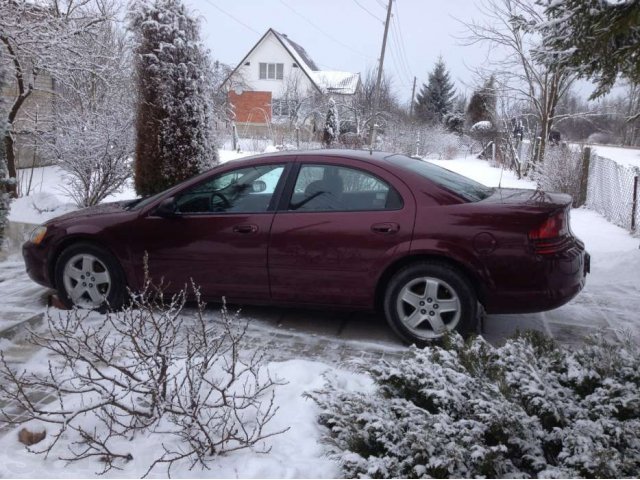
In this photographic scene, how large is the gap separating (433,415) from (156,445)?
1.37 metres

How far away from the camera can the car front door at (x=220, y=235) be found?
184 inches

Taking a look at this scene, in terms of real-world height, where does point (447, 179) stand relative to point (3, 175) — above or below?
above

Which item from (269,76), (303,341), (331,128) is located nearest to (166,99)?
(303,341)

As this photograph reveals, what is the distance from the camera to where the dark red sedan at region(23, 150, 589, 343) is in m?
4.20

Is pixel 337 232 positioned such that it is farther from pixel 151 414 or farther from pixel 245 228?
pixel 151 414

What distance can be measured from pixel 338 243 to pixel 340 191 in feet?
1.46

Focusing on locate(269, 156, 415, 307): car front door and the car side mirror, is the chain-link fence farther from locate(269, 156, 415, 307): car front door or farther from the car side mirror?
the car side mirror

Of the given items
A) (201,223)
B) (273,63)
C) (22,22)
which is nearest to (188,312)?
(201,223)

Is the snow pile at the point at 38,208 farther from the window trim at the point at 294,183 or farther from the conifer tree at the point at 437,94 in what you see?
the conifer tree at the point at 437,94

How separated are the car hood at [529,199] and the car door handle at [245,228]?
5.89ft

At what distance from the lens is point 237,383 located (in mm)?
3520

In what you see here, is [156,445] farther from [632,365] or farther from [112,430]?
[632,365]

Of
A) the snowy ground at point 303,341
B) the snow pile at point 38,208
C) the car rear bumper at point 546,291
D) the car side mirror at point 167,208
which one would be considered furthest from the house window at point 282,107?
the car rear bumper at point 546,291

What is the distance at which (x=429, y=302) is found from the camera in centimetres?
430
